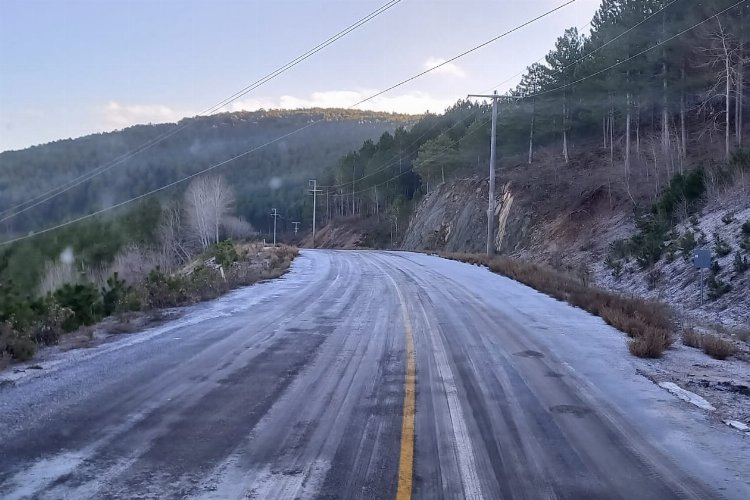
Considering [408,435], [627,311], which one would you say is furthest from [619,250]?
[408,435]

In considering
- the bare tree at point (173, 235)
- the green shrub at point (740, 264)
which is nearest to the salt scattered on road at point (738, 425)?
the green shrub at point (740, 264)

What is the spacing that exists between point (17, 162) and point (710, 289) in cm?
6075

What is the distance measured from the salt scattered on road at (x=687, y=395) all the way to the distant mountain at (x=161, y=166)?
46922mm

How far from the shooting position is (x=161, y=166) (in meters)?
66.5

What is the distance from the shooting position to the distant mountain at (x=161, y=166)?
56031 millimetres

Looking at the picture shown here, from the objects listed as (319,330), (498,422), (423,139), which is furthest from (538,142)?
(498,422)


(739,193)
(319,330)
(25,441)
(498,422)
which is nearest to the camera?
(25,441)

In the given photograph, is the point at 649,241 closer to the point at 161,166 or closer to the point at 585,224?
the point at 585,224

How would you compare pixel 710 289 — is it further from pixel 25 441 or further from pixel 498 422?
pixel 25 441

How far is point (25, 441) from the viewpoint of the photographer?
19.6ft

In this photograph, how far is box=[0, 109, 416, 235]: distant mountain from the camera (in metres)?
56.0

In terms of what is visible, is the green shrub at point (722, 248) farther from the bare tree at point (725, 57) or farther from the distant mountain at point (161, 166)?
the distant mountain at point (161, 166)

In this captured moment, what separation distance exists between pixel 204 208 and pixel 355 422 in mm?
69366

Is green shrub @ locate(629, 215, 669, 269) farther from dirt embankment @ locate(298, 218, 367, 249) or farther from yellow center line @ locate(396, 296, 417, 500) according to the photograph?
dirt embankment @ locate(298, 218, 367, 249)
